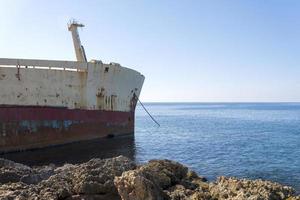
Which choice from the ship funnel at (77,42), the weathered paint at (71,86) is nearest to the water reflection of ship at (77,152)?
the weathered paint at (71,86)

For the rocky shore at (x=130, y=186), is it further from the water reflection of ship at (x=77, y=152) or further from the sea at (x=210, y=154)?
the water reflection of ship at (x=77, y=152)

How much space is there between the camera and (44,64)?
2298 cm

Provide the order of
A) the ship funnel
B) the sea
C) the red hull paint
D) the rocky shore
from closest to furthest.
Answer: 1. the rocky shore
2. the sea
3. the red hull paint
4. the ship funnel

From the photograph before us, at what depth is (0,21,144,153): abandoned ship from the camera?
21.9 metres

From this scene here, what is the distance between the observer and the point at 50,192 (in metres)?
9.59

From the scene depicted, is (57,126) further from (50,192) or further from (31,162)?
(50,192)

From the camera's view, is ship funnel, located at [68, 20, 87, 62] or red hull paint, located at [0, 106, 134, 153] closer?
red hull paint, located at [0, 106, 134, 153]

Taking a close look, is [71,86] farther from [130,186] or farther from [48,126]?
[130,186]

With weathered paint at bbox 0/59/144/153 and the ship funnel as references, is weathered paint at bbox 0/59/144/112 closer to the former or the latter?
weathered paint at bbox 0/59/144/153

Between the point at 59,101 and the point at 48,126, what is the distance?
1714 mm

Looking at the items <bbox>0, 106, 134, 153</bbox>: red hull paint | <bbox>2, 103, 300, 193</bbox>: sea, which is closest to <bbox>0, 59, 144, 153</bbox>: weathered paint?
<bbox>0, 106, 134, 153</bbox>: red hull paint

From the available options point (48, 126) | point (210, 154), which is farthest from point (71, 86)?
point (210, 154)

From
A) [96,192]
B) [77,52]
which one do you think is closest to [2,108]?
[77,52]

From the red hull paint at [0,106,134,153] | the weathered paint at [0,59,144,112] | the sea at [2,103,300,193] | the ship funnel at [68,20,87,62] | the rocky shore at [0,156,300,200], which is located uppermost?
the ship funnel at [68,20,87,62]
